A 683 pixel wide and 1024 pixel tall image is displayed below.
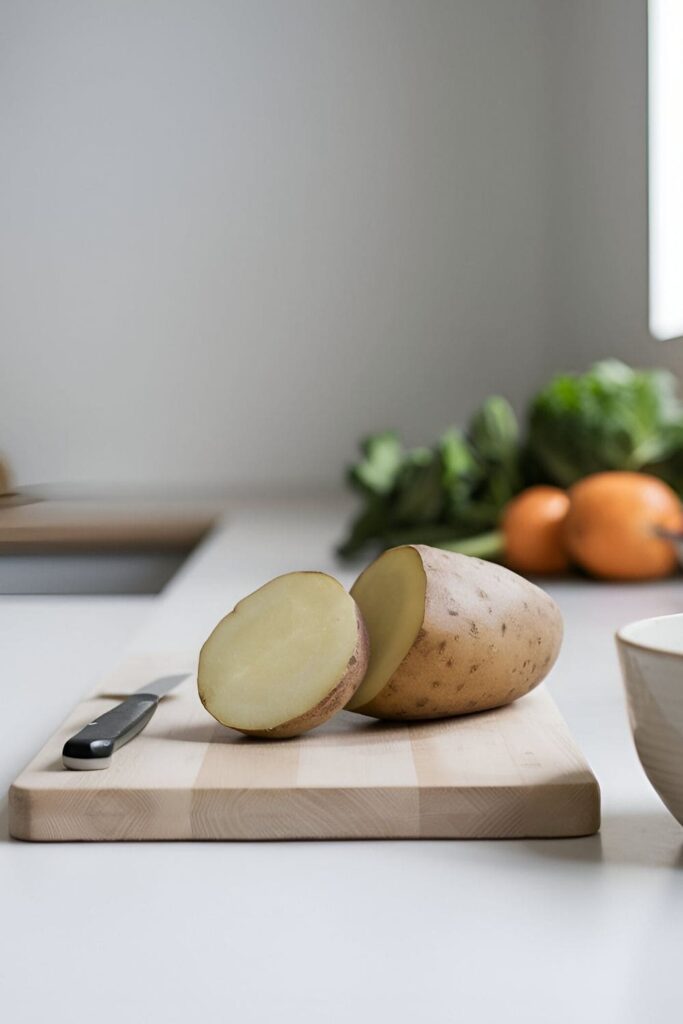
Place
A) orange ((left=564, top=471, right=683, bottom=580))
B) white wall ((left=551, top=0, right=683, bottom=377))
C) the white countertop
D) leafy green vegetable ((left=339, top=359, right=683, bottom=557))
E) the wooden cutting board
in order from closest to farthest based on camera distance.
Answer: the white countertop → the wooden cutting board → orange ((left=564, top=471, right=683, bottom=580)) → leafy green vegetable ((left=339, top=359, right=683, bottom=557)) → white wall ((left=551, top=0, right=683, bottom=377))

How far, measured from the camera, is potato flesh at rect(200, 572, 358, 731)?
0.47m

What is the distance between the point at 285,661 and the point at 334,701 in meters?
0.03

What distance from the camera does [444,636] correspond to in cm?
50

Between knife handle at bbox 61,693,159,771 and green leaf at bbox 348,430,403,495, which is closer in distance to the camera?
knife handle at bbox 61,693,159,771

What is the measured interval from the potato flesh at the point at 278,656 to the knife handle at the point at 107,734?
36 millimetres

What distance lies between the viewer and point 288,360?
2023 millimetres

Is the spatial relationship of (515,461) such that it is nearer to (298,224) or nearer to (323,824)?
(298,224)

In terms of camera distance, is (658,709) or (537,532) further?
(537,532)

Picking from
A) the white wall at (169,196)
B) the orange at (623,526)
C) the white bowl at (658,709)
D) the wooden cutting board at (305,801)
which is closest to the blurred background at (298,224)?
the white wall at (169,196)

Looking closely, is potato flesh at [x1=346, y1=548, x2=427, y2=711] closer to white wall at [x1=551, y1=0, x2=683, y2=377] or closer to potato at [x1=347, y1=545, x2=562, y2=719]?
potato at [x1=347, y1=545, x2=562, y2=719]

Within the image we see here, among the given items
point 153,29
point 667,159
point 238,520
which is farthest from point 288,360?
point 153,29

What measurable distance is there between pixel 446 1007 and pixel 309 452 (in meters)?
1.81

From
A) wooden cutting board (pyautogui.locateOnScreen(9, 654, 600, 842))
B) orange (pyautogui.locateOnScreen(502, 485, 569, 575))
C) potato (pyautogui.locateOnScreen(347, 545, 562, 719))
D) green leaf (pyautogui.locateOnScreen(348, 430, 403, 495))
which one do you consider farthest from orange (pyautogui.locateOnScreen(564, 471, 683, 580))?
wooden cutting board (pyautogui.locateOnScreen(9, 654, 600, 842))

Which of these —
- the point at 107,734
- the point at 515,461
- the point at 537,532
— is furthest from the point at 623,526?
the point at 107,734
